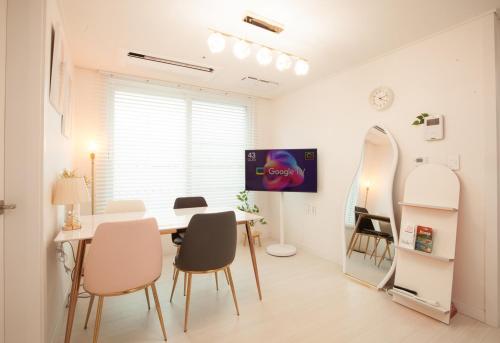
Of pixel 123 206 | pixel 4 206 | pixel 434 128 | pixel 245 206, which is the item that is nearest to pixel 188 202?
pixel 123 206

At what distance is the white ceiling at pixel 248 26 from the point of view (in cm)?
200

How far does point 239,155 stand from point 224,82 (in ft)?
4.07

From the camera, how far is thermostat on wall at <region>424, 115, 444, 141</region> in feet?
7.75

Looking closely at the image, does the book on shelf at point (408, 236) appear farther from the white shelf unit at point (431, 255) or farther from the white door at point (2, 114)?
the white door at point (2, 114)

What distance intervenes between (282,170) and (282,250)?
1196 mm

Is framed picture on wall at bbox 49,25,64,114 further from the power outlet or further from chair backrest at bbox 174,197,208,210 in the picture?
the power outlet

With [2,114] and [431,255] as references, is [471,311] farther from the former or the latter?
[2,114]

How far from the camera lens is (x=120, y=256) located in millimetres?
1665

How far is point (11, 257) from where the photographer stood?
1.50 meters

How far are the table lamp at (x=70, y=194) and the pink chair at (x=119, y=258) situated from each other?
464 mm

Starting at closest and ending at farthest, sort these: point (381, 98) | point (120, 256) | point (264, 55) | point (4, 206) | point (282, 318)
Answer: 1. point (4, 206)
2. point (120, 256)
3. point (282, 318)
4. point (264, 55)
5. point (381, 98)

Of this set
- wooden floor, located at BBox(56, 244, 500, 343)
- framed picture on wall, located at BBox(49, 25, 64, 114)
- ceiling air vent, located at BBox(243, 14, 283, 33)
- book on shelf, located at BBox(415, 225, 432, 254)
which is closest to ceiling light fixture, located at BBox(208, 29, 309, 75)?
ceiling air vent, located at BBox(243, 14, 283, 33)

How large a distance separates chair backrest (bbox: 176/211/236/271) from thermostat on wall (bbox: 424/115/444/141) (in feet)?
6.67

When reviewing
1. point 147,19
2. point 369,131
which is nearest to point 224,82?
point 147,19
